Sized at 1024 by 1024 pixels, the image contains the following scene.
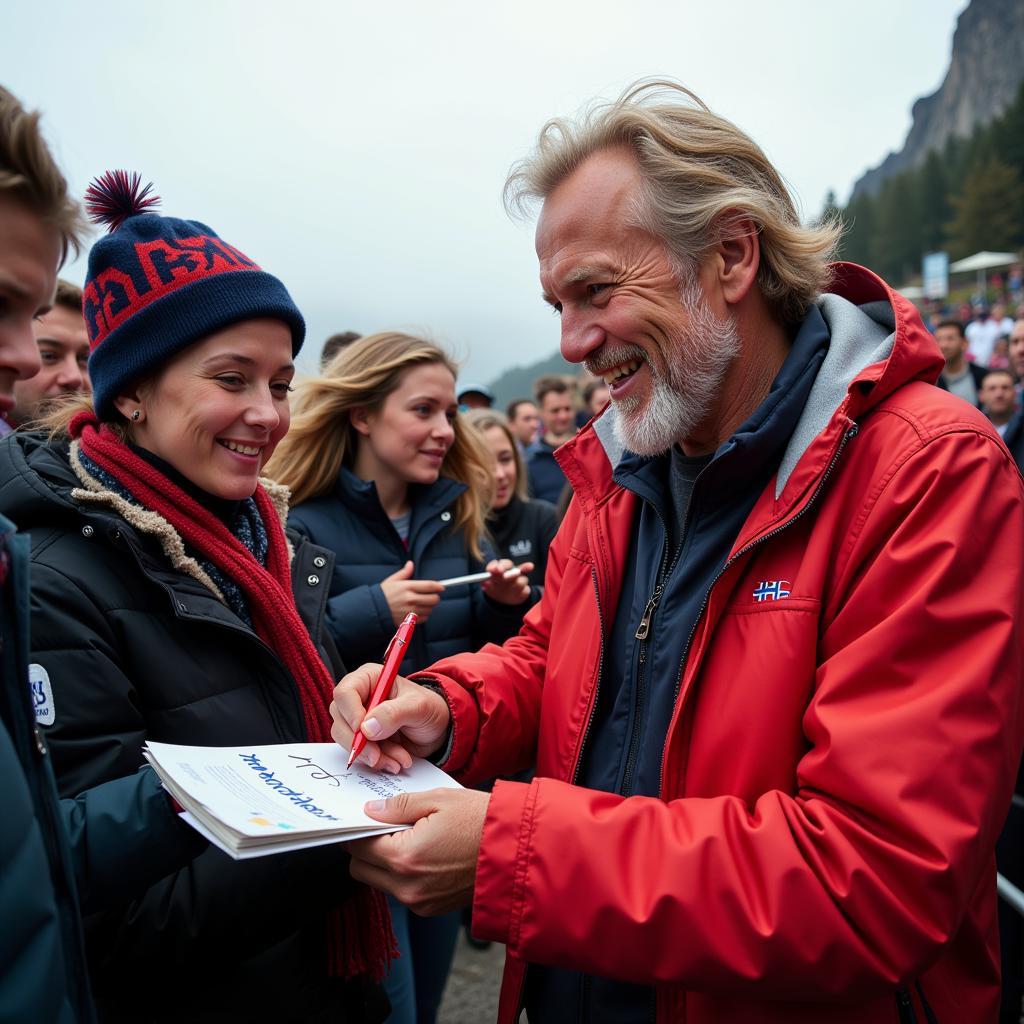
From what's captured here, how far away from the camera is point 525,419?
897cm

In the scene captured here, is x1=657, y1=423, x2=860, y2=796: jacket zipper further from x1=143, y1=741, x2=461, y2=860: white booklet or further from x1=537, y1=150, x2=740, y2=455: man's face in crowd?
x1=143, y1=741, x2=461, y2=860: white booklet

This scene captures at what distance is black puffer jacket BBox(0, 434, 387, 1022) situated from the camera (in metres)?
1.47

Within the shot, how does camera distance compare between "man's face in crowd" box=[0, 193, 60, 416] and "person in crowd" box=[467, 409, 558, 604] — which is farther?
"person in crowd" box=[467, 409, 558, 604]

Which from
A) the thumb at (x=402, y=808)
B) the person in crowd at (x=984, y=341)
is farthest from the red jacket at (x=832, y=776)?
the person in crowd at (x=984, y=341)

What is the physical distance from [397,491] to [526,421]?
5.54 metres

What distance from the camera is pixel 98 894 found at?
137 centimetres

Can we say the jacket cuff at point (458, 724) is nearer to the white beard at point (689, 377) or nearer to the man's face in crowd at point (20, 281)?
the white beard at point (689, 377)

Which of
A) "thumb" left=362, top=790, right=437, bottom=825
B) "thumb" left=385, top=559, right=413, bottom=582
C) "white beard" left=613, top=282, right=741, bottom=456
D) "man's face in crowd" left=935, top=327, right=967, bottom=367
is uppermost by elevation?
"white beard" left=613, top=282, right=741, bottom=456

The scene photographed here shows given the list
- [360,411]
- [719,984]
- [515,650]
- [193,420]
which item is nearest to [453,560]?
[360,411]

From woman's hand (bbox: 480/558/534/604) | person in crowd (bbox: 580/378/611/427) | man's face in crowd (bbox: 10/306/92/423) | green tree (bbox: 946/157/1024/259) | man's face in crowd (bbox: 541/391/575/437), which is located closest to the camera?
woman's hand (bbox: 480/558/534/604)

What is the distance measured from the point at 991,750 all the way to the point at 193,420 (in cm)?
176

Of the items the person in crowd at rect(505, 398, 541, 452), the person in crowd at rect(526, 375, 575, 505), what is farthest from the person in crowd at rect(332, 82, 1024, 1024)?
the person in crowd at rect(505, 398, 541, 452)

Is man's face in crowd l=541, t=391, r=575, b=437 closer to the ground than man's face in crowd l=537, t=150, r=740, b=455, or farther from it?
closer to the ground

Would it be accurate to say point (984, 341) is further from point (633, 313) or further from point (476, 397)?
point (633, 313)
